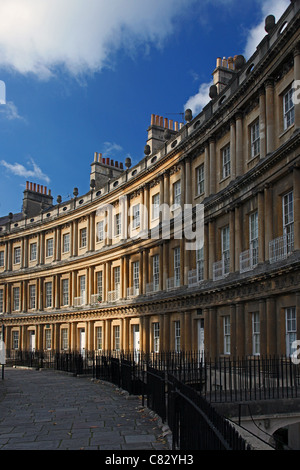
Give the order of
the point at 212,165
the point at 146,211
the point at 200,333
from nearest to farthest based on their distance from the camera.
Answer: the point at 212,165, the point at 200,333, the point at 146,211

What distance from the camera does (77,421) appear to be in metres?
11.2

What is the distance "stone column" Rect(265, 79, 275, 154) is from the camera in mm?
17156

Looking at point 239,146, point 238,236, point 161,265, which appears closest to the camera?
point 238,236

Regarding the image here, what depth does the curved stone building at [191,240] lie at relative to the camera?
1652 cm

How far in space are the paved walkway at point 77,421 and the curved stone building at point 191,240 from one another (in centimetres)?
561

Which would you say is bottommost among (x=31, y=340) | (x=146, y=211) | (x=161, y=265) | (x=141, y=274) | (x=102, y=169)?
(x=31, y=340)

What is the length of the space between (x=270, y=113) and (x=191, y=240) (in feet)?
27.7

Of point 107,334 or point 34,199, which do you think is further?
point 34,199

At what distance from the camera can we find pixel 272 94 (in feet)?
57.0

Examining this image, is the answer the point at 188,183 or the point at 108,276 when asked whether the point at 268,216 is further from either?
the point at 108,276

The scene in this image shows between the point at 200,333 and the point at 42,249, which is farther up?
the point at 42,249

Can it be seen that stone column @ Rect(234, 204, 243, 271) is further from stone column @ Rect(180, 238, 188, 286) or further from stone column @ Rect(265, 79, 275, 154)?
A: stone column @ Rect(180, 238, 188, 286)

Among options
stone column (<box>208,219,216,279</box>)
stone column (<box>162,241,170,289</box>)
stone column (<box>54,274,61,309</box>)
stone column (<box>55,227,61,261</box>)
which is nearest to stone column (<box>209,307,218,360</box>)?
stone column (<box>208,219,216,279</box>)

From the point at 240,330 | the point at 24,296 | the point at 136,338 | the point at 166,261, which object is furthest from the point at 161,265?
the point at 24,296
